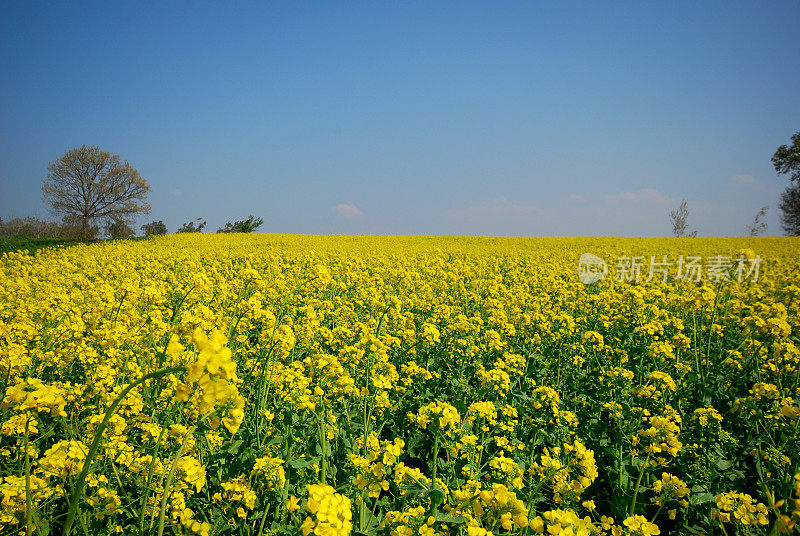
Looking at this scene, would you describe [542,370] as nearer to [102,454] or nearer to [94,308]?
[102,454]

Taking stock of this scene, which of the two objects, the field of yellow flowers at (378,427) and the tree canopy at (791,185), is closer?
the field of yellow flowers at (378,427)

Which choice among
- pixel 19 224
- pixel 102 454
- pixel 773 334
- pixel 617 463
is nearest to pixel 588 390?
pixel 617 463

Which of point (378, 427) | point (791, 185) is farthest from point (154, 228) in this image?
point (791, 185)

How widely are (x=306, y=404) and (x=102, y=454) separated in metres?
1.32

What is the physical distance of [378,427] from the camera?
3695 mm

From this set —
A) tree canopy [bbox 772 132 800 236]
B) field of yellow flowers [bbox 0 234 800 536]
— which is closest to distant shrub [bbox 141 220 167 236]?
field of yellow flowers [bbox 0 234 800 536]

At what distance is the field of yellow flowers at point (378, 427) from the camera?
1.96m

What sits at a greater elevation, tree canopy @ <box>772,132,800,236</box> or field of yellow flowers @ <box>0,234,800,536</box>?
tree canopy @ <box>772,132,800,236</box>

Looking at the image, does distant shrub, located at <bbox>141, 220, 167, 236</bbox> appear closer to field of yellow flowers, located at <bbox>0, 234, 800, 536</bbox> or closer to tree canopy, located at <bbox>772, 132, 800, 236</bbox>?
field of yellow flowers, located at <bbox>0, 234, 800, 536</bbox>

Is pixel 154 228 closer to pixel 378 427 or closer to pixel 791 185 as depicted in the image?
pixel 378 427

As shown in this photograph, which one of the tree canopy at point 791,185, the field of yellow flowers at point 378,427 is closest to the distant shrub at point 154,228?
the field of yellow flowers at point 378,427

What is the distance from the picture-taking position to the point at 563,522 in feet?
5.53

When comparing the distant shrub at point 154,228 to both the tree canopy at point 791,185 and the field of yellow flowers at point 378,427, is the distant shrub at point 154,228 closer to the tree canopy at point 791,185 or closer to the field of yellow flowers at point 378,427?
the field of yellow flowers at point 378,427

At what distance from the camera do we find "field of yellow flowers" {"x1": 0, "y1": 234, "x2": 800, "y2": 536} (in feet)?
6.45
